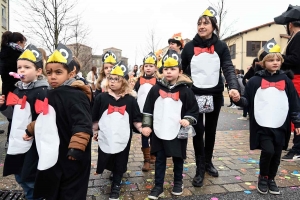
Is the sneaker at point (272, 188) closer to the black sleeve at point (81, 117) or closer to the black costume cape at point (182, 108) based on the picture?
the black costume cape at point (182, 108)

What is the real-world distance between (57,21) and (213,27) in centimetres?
1367

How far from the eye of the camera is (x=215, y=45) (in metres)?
3.46

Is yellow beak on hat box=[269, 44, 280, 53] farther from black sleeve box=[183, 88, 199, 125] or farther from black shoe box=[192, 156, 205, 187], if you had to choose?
black shoe box=[192, 156, 205, 187]

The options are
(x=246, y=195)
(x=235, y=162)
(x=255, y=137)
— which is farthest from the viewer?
(x=235, y=162)

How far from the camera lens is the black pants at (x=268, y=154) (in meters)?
3.13

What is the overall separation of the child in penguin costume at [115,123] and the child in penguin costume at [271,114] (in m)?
1.38

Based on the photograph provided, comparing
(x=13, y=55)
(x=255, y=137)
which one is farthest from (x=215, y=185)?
(x=13, y=55)

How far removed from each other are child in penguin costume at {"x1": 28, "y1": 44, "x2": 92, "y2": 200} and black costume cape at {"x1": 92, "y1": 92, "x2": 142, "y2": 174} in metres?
0.86

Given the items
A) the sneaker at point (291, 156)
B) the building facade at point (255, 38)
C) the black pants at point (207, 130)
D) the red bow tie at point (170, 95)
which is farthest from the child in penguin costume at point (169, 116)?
the building facade at point (255, 38)

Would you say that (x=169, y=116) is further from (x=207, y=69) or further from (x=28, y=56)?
(x=28, y=56)

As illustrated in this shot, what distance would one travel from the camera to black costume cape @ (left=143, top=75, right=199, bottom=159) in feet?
10.0

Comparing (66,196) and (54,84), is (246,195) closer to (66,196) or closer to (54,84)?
(66,196)

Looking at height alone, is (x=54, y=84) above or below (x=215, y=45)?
below

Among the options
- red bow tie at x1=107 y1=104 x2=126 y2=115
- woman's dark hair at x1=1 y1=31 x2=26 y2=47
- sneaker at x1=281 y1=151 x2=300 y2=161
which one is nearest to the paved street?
sneaker at x1=281 y1=151 x2=300 y2=161
